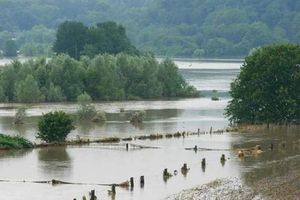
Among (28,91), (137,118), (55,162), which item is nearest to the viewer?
(55,162)

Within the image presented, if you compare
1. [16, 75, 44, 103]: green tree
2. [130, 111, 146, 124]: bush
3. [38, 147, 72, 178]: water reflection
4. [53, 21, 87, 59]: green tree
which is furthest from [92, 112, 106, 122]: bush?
[53, 21, 87, 59]: green tree

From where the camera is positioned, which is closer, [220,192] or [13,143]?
[220,192]

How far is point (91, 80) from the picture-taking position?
423ft

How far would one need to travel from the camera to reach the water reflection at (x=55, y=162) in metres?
58.1

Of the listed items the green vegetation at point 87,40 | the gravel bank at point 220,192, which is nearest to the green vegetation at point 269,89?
the gravel bank at point 220,192

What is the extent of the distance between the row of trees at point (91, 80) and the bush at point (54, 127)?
165 feet

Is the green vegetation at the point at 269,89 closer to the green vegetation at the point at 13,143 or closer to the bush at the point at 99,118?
the bush at the point at 99,118

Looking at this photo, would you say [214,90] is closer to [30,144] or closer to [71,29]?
[71,29]

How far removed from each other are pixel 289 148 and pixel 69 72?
61.9 metres

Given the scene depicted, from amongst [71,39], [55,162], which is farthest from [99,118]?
[71,39]

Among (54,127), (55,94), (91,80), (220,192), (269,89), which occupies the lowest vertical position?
(220,192)

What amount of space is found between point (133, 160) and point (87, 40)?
97.9 m

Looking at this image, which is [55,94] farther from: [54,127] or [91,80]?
[54,127]

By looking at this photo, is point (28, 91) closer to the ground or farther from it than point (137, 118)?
farther from it
